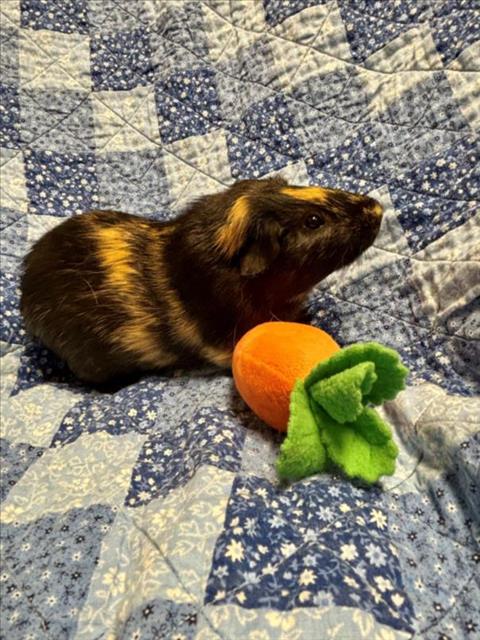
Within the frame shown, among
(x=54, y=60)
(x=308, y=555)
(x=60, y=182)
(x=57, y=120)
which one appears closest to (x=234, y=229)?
(x=308, y=555)

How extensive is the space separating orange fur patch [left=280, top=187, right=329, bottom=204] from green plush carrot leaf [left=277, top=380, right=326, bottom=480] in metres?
0.37

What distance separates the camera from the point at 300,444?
0.75 metres

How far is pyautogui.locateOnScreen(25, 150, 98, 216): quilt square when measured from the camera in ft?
4.70

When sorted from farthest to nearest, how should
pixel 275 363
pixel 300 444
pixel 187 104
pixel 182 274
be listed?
pixel 187 104, pixel 182 274, pixel 275 363, pixel 300 444

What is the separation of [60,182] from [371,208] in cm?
86

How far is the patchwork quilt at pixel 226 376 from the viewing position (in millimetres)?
645

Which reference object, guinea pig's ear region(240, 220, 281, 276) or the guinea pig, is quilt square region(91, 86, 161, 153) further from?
guinea pig's ear region(240, 220, 281, 276)

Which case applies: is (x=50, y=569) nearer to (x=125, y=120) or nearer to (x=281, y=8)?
(x=125, y=120)

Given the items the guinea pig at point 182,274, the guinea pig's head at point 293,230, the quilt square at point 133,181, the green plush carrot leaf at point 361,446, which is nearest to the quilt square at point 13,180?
the quilt square at point 133,181

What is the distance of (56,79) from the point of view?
152cm

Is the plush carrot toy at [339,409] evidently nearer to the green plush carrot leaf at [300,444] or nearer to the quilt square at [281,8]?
the green plush carrot leaf at [300,444]

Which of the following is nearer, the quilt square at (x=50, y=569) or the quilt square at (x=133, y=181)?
the quilt square at (x=50, y=569)

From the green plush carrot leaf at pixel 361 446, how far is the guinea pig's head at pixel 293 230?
33cm

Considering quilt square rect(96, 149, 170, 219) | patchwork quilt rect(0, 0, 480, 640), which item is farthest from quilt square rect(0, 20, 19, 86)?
quilt square rect(96, 149, 170, 219)
